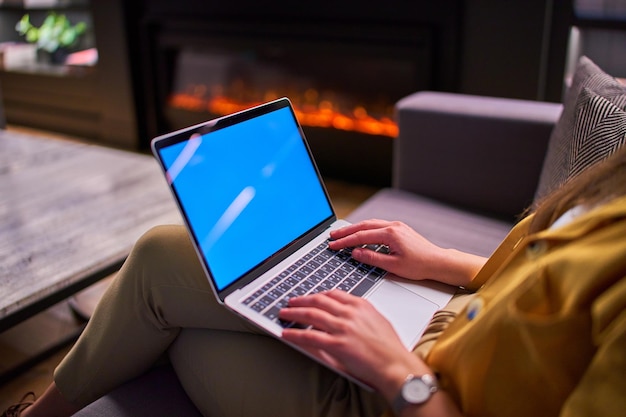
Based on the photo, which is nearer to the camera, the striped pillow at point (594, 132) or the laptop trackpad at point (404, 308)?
the laptop trackpad at point (404, 308)

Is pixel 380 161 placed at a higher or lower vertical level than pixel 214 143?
lower

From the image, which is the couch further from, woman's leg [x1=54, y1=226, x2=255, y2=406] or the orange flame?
the orange flame

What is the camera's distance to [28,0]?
393 centimetres

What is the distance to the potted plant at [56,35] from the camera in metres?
3.89

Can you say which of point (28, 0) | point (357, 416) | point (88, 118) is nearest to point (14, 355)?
point (357, 416)

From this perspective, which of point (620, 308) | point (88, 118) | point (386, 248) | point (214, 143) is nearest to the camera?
point (620, 308)

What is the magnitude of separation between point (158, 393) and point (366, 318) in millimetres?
410

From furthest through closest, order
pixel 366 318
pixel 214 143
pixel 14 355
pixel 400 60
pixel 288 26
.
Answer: pixel 288 26 → pixel 400 60 → pixel 14 355 → pixel 214 143 → pixel 366 318

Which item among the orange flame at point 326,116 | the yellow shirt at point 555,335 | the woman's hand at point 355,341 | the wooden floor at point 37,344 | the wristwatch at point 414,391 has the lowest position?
the wooden floor at point 37,344

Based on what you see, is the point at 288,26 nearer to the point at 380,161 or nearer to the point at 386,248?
the point at 380,161

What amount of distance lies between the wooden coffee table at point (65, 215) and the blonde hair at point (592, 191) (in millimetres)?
992

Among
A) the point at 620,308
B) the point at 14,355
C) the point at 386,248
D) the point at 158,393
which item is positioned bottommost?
the point at 14,355

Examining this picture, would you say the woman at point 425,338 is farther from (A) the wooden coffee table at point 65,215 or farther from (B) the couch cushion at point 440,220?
(B) the couch cushion at point 440,220

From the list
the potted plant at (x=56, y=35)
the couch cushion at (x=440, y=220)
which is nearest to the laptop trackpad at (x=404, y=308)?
the couch cushion at (x=440, y=220)
